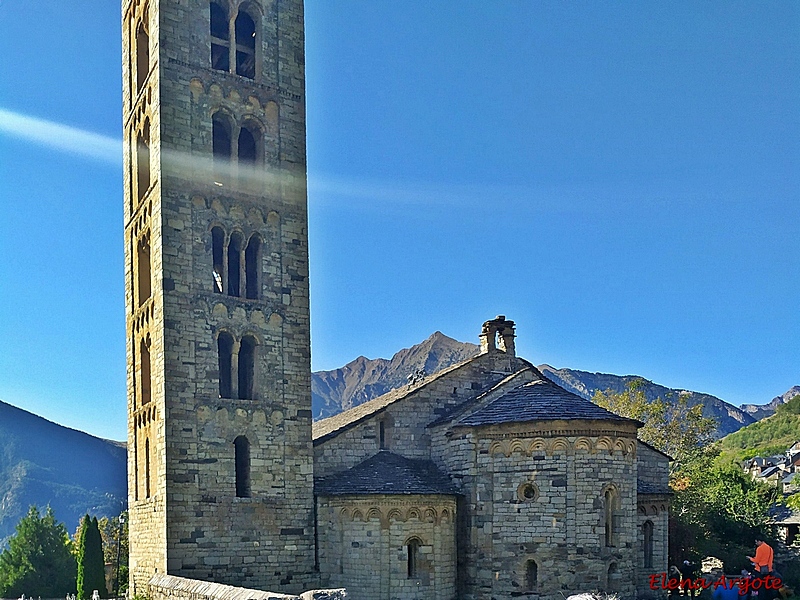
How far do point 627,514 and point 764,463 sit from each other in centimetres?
9383

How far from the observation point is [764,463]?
106 m

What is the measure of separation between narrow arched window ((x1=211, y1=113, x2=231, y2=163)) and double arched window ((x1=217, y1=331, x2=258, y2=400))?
18.2 ft

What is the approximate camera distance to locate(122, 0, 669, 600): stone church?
2183 cm

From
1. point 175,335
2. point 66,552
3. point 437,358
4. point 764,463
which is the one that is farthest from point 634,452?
point 437,358

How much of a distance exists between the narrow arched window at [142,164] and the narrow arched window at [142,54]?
1.73 m

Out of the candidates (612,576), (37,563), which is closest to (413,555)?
(612,576)

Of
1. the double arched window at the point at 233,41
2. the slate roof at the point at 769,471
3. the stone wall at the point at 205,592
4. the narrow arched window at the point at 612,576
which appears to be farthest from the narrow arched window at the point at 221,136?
the slate roof at the point at 769,471

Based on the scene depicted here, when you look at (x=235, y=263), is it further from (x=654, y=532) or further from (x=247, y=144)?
(x=654, y=532)

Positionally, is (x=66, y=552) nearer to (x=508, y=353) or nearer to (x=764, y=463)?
(x=508, y=353)

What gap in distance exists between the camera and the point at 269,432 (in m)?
23.0

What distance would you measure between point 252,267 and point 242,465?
18.9ft

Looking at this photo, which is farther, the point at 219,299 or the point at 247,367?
the point at 247,367

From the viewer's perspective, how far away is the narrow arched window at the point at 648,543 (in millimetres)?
27328

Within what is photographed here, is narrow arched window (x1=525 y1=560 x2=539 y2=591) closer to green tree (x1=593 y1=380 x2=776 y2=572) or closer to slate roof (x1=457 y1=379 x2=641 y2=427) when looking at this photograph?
slate roof (x1=457 y1=379 x2=641 y2=427)
